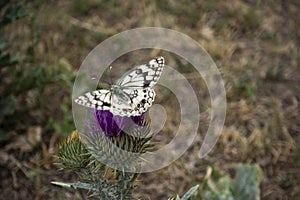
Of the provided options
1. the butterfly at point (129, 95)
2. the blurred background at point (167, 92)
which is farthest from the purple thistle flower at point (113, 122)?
the blurred background at point (167, 92)

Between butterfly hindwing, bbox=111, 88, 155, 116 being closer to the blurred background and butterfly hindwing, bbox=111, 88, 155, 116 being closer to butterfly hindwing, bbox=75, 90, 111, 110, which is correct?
butterfly hindwing, bbox=75, 90, 111, 110

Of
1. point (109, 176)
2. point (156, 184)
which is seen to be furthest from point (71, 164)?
point (156, 184)

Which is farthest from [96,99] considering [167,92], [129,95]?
[167,92]

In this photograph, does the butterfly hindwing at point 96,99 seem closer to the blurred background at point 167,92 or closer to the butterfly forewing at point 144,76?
the butterfly forewing at point 144,76

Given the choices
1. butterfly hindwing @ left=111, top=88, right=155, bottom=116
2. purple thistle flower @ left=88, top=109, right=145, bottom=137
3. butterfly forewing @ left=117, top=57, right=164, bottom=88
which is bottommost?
purple thistle flower @ left=88, top=109, right=145, bottom=137

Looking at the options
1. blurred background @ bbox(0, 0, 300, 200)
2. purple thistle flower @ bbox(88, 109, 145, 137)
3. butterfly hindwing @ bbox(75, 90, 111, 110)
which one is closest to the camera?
butterfly hindwing @ bbox(75, 90, 111, 110)

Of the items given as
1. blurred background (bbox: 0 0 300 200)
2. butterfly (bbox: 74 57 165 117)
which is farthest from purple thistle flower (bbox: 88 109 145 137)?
blurred background (bbox: 0 0 300 200)
